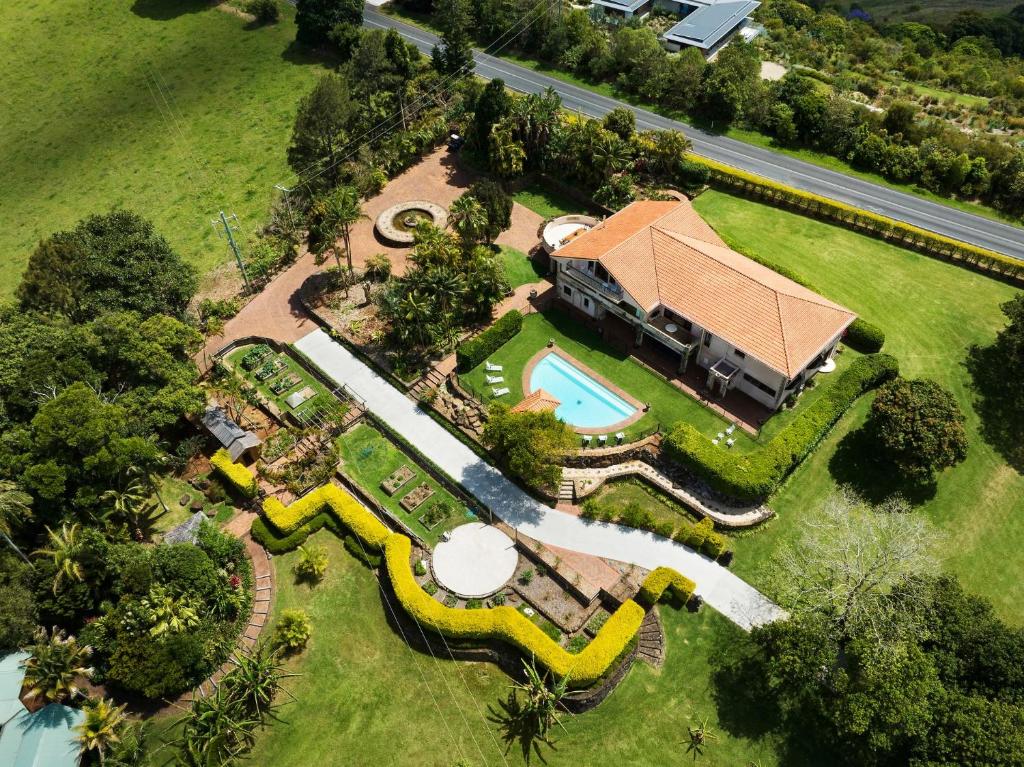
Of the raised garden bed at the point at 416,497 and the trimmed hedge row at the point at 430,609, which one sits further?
the raised garden bed at the point at 416,497

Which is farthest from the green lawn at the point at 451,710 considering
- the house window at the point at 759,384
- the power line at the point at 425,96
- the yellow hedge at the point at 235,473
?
the power line at the point at 425,96

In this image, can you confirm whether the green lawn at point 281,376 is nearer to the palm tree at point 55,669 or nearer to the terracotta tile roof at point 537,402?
the terracotta tile roof at point 537,402

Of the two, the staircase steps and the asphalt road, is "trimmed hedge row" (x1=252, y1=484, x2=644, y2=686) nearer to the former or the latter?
the staircase steps

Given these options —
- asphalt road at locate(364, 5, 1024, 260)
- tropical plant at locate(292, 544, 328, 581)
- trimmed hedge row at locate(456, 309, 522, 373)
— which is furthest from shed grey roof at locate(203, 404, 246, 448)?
asphalt road at locate(364, 5, 1024, 260)

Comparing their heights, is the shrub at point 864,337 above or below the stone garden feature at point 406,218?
above

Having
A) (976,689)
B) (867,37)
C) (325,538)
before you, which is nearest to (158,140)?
(325,538)

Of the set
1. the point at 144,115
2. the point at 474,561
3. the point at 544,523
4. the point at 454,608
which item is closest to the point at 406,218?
the point at 544,523
